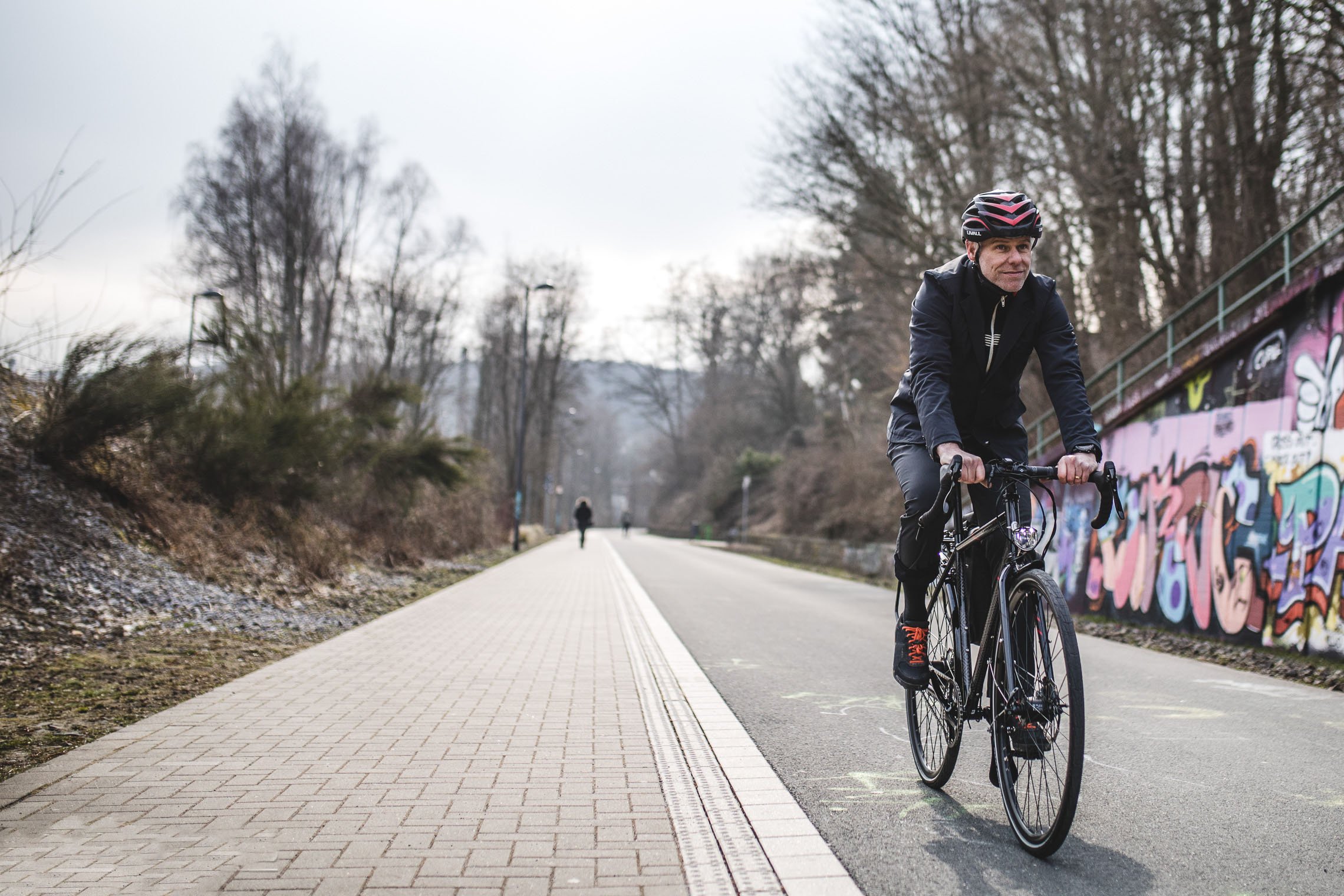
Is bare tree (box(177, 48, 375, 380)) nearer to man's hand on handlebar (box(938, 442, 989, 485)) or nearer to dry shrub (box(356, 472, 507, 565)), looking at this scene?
dry shrub (box(356, 472, 507, 565))

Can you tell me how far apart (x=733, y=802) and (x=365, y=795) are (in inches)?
54.2

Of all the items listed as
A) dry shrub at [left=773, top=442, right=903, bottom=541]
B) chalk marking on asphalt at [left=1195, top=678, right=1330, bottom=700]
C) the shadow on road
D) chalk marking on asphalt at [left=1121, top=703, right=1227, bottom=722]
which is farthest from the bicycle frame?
dry shrub at [left=773, top=442, right=903, bottom=541]

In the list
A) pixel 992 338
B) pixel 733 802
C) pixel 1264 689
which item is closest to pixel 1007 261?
pixel 992 338

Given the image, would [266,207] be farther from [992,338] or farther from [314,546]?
[992,338]

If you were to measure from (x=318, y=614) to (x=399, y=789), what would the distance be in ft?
21.9

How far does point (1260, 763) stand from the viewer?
452 centimetres

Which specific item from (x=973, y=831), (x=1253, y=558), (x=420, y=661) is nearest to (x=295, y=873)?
(x=973, y=831)

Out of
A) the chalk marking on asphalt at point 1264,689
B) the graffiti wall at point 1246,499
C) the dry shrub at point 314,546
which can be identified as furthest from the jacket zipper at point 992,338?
the dry shrub at point 314,546

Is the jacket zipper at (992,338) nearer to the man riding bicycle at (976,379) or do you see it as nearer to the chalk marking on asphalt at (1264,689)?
the man riding bicycle at (976,379)

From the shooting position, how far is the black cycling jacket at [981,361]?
3557mm

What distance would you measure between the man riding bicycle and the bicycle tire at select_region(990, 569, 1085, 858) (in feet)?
1.20

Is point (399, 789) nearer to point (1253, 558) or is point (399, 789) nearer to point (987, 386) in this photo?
point (987, 386)

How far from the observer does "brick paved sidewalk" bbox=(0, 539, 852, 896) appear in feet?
9.73

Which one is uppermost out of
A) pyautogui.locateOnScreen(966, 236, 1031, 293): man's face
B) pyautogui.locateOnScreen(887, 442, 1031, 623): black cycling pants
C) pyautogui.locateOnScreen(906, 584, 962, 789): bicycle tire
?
pyautogui.locateOnScreen(966, 236, 1031, 293): man's face
